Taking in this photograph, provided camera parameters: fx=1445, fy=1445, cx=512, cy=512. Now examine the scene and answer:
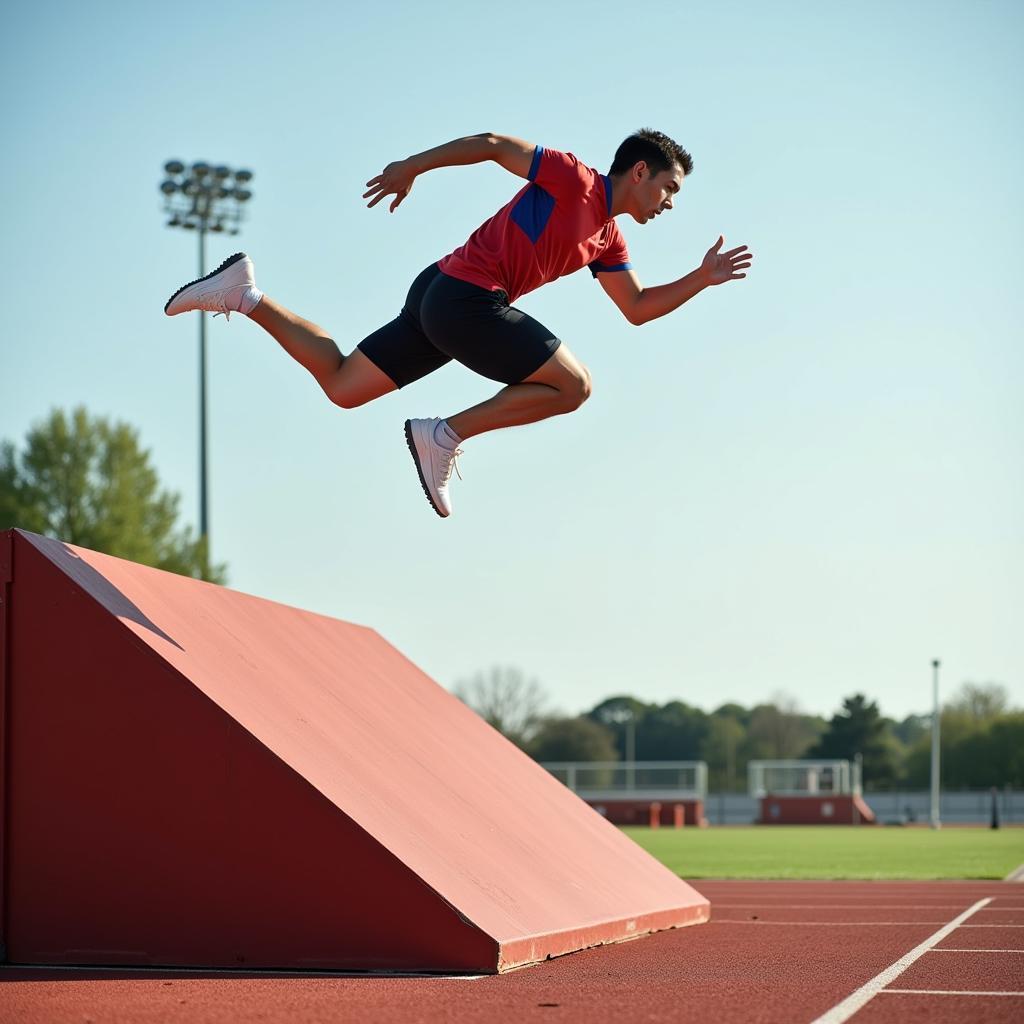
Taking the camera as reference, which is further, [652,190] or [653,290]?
[653,290]

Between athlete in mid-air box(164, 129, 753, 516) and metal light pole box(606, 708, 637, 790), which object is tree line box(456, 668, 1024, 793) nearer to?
metal light pole box(606, 708, 637, 790)

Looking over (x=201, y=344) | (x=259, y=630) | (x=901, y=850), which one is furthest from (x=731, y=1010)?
(x=201, y=344)

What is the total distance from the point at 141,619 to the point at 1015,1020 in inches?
137

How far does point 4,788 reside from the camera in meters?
5.58

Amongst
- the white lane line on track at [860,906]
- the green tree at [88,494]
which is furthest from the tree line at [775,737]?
the white lane line on track at [860,906]

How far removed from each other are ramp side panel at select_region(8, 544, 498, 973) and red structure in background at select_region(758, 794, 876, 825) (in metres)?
50.7

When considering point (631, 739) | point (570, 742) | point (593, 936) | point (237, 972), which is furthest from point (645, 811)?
→ point (631, 739)

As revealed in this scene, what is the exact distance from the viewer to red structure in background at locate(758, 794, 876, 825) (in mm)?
53844

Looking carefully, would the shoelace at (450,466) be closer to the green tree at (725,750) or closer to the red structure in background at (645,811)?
the red structure in background at (645,811)

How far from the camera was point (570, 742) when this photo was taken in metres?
83.2

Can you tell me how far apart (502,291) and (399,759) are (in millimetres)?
2216

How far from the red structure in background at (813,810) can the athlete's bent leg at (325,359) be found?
165 ft

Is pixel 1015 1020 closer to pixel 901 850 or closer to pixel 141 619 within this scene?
pixel 141 619

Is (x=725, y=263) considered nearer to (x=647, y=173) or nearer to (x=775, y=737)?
(x=647, y=173)
